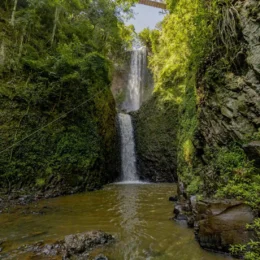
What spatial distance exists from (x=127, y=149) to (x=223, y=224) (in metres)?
10.9

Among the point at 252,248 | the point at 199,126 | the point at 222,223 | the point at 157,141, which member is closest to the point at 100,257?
the point at 222,223

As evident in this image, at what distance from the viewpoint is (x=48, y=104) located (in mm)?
9102

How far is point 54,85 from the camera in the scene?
29.9 feet

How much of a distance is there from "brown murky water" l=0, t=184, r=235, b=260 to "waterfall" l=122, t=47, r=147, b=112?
1450cm

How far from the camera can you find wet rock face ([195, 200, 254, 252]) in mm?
3284

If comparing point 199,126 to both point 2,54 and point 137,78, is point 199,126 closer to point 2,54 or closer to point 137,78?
point 2,54

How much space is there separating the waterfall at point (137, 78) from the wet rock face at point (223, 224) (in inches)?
707

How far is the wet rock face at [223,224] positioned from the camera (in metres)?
3.28

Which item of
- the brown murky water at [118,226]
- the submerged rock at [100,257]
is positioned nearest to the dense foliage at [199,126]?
the brown murky water at [118,226]

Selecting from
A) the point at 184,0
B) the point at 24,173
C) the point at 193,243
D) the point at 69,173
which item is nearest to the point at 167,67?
the point at 184,0

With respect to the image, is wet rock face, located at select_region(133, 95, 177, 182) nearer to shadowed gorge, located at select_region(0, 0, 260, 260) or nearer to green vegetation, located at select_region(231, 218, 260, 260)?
shadowed gorge, located at select_region(0, 0, 260, 260)

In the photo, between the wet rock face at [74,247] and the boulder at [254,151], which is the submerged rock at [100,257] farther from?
the boulder at [254,151]

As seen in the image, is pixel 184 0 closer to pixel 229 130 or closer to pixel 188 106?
pixel 188 106

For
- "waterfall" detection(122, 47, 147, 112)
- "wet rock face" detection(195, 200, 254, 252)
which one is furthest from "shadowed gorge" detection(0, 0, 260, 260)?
"waterfall" detection(122, 47, 147, 112)
